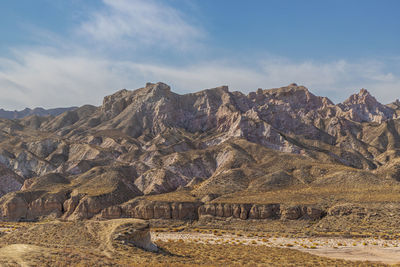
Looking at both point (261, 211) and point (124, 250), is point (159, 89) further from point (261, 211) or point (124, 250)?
point (124, 250)

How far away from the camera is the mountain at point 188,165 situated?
236ft

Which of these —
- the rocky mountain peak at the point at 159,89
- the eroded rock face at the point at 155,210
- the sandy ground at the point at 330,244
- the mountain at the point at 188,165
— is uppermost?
the rocky mountain peak at the point at 159,89

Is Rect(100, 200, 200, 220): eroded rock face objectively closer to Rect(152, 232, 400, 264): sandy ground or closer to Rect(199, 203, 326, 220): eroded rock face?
Rect(199, 203, 326, 220): eroded rock face

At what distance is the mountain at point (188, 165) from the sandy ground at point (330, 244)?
10973mm

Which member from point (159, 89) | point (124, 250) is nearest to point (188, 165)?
point (124, 250)

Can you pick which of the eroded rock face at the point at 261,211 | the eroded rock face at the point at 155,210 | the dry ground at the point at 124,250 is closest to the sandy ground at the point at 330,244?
the dry ground at the point at 124,250

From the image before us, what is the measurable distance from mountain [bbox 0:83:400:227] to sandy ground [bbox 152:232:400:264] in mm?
10973

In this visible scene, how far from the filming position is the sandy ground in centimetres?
4250

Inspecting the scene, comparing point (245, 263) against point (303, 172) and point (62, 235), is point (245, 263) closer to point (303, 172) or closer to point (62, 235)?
point (62, 235)

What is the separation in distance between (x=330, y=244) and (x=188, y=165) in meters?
63.6

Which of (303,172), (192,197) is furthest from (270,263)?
(303,172)

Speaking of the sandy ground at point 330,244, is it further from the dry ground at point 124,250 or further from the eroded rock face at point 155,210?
the eroded rock face at point 155,210

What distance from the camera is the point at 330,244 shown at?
4997cm

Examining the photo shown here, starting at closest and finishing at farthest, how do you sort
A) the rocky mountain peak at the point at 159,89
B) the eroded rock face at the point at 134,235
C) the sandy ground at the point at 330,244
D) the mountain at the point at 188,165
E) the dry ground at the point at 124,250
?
the dry ground at the point at 124,250, the eroded rock face at the point at 134,235, the sandy ground at the point at 330,244, the mountain at the point at 188,165, the rocky mountain peak at the point at 159,89
